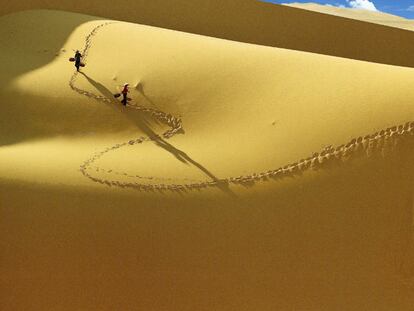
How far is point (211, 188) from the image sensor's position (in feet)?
15.0

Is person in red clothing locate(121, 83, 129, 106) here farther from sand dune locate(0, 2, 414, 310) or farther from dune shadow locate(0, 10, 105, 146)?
dune shadow locate(0, 10, 105, 146)

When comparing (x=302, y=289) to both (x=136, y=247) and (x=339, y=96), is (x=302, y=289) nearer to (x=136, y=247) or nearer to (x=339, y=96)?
(x=136, y=247)

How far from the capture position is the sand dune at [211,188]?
13.4ft

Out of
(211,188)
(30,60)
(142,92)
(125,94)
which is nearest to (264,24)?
(30,60)

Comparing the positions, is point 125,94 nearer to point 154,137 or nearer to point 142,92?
point 142,92

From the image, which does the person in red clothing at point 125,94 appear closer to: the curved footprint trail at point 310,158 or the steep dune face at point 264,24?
the curved footprint trail at point 310,158

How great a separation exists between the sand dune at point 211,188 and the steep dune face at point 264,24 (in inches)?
165

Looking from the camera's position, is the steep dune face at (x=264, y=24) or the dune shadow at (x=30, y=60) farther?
the steep dune face at (x=264, y=24)

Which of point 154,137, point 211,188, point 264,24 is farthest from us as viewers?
point 264,24

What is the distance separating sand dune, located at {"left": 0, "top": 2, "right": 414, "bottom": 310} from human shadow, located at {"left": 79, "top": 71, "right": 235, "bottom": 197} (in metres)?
0.02

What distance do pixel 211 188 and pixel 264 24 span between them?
22.6 ft

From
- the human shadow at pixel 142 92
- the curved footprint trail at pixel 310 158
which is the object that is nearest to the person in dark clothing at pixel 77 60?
the human shadow at pixel 142 92

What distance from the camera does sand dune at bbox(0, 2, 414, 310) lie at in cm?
408

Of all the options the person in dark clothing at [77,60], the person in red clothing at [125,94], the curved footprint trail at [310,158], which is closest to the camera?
the curved footprint trail at [310,158]
